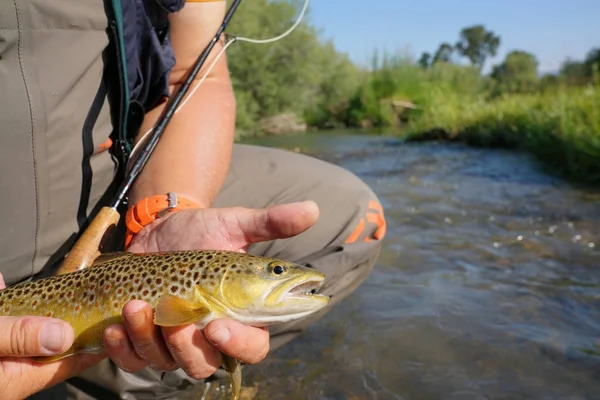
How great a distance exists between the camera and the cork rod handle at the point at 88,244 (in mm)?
2107

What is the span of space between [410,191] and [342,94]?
23.4 meters

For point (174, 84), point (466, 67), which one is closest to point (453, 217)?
point (174, 84)

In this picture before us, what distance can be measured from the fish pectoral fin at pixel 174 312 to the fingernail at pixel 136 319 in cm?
4

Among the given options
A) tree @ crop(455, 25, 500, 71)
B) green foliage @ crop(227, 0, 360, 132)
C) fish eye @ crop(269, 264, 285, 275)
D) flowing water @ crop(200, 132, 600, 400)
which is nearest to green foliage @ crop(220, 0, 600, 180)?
green foliage @ crop(227, 0, 360, 132)

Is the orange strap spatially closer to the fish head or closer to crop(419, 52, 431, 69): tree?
the fish head

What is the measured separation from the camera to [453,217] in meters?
6.25

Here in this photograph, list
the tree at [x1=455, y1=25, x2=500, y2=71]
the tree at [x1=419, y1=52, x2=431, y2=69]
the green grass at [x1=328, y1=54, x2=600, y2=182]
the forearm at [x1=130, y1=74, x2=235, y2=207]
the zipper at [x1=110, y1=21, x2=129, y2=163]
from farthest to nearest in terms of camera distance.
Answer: the tree at [x1=455, y1=25, x2=500, y2=71] < the tree at [x1=419, y1=52, x2=431, y2=69] < the green grass at [x1=328, y1=54, x2=600, y2=182] < the forearm at [x1=130, y1=74, x2=235, y2=207] < the zipper at [x1=110, y1=21, x2=129, y2=163]

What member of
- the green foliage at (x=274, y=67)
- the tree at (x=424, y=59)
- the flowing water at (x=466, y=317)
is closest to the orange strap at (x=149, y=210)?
the flowing water at (x=466, y=317)

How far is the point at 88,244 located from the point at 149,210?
0.27 metres

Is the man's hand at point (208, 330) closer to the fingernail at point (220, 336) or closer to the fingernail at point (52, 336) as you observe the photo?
the fingernail at point (220, 336)

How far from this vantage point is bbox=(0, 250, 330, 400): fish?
1684 millimetres

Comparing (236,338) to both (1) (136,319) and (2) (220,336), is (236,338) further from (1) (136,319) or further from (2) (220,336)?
(1) (136,319)

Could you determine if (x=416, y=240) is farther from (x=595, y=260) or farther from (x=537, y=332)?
(x=537, y=332)

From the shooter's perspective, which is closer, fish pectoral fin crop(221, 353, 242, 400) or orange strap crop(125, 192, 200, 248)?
fish pectoral fin crop(221, 353, 242, 400)
